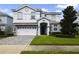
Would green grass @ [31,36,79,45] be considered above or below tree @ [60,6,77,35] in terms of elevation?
below

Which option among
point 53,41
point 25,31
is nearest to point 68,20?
point 25,31

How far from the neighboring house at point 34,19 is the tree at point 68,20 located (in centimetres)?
48

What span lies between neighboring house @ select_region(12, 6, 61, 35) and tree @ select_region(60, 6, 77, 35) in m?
0.48

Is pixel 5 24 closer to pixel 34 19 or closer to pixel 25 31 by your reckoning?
pixel 25 31

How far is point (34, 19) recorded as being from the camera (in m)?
20.5

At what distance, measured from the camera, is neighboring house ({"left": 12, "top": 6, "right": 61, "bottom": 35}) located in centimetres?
1766

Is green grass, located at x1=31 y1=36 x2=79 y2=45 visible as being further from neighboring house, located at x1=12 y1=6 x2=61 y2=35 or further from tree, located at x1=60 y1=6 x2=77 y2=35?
A: neighboring house, located at x1=12 y1=6 x2=61 y2=35

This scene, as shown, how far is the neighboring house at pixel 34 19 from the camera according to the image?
17.7 metres

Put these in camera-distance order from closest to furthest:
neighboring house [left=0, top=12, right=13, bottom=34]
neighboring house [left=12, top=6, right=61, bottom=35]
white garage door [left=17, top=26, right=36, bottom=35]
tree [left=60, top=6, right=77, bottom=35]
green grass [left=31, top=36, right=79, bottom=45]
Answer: green grass [left=31, top=36, right=79, bottom=45], neighboring house [left=0, top=12, right=13, bottom=34], white garage door [left=17, top=26, right=36, bottom=35], tree [left=60, top=6, right=77, bottom=35], neighboring house [left=12, top=6, right=61, bottom=35]

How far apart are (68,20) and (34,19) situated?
3.72m

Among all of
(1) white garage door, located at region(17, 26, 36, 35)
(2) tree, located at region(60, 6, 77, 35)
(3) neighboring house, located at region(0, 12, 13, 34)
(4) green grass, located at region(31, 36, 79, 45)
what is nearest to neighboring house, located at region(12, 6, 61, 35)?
(1) white garage door, located at region(17, 26, 36, 35)

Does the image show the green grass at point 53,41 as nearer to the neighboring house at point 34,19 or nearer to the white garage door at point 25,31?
the white garage door at point 25,31

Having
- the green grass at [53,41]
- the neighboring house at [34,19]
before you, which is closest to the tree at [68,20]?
the neighboring house at [34,19]
